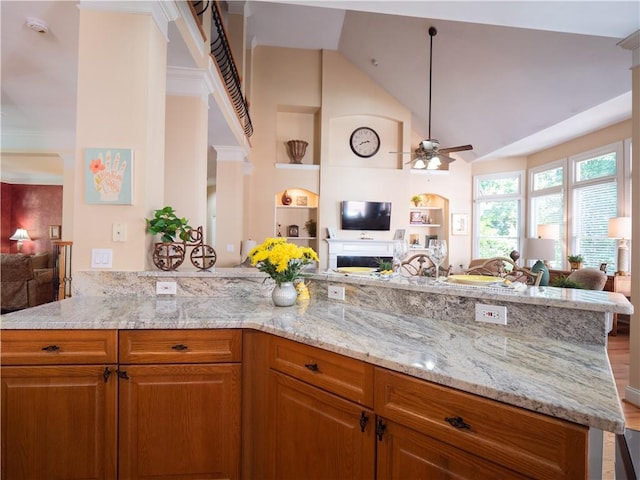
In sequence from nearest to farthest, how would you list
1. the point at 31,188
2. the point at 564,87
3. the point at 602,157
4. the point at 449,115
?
the point at 564,87 → the point at 602,157 → the point at 449,115 → the point at 31,188

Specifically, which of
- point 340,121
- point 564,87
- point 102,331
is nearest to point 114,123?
point 102,331

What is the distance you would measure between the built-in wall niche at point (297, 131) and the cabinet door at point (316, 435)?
6.46 m

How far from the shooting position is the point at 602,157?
5637 millimetres

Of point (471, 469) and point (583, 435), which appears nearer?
point (583, 435)

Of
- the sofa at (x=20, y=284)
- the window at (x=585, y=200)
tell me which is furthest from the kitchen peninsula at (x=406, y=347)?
the window at (x=585, y=200)

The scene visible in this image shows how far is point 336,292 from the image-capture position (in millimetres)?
2055

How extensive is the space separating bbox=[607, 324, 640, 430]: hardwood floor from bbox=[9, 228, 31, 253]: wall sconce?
37.3ft

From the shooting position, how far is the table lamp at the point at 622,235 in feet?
15.5

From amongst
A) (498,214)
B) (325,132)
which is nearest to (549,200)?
(498,214)

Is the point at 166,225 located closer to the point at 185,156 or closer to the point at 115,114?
the point at 115,114

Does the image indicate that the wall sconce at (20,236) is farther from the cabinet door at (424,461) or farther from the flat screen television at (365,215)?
the cabinet door at (424,461)

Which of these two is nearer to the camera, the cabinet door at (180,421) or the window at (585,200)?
the cabinet door at (180,421)

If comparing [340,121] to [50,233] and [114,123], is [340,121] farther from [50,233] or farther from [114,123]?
[50,233]

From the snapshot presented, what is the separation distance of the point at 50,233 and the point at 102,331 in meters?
9.48
